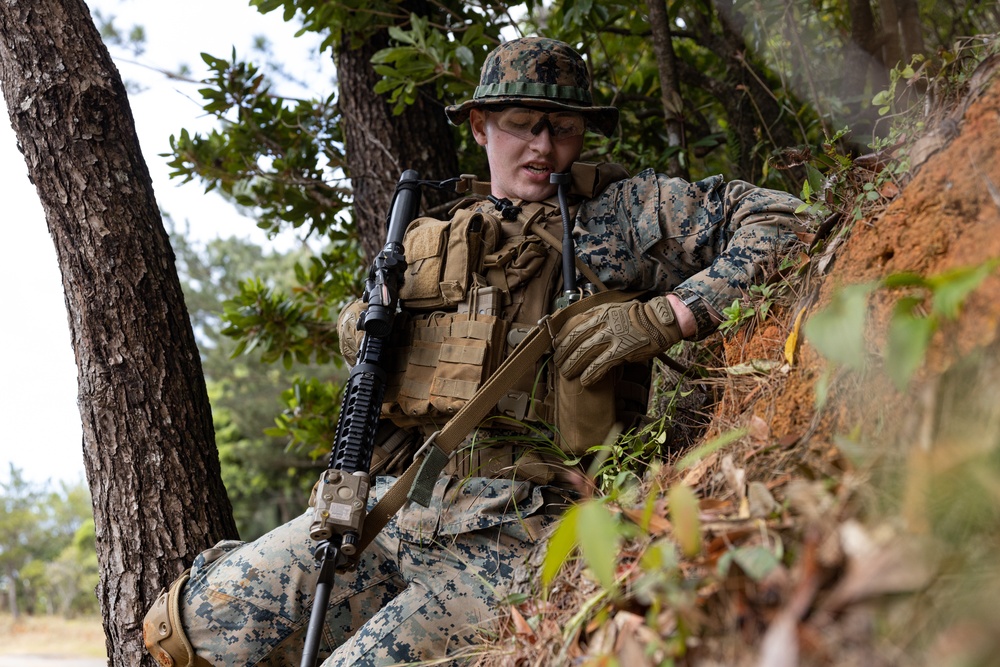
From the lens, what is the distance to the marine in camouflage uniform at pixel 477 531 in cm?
279

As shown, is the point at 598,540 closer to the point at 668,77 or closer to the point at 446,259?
the point at 446,259

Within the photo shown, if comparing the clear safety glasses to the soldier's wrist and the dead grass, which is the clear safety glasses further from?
the dead grass

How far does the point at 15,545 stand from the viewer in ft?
78.7

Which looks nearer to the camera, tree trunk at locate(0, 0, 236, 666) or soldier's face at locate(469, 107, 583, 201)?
soldier's face at locate(469, 107, 583, 201)

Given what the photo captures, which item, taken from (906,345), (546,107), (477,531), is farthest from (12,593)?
(906,345)

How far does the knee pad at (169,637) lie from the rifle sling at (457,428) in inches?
26.7

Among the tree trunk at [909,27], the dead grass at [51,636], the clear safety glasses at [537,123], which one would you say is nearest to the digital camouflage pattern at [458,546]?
the clear safety glasses at [537,123]

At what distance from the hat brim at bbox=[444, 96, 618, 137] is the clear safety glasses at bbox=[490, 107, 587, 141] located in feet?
0.11

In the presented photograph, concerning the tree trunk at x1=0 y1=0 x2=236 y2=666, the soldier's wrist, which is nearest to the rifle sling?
the soldier's wrist

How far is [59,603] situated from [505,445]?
23.5 meters

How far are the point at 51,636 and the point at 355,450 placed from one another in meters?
20.3

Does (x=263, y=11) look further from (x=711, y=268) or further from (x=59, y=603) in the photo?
(x=59, y=603)

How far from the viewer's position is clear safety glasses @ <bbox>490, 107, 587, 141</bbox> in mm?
3326

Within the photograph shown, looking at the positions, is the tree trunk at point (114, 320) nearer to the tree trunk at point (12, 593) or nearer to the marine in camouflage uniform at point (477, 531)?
the marine in camouflage uniform at point (477, 531)
